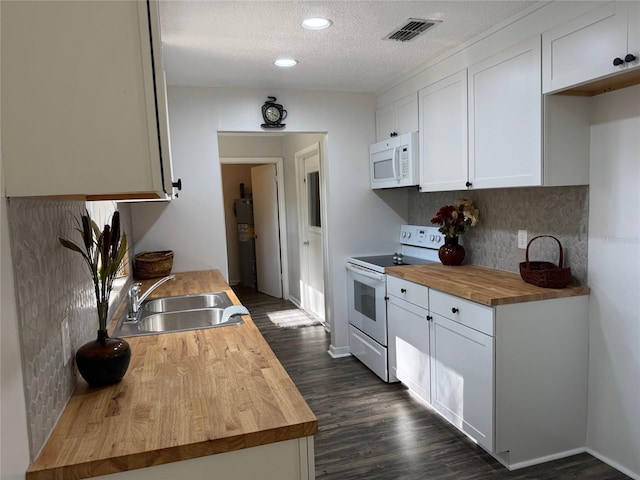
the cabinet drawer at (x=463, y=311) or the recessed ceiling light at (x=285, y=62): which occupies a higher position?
the recessed ceiling light at (x=285, y=62)

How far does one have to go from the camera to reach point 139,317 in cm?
244

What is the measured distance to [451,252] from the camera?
128 inches

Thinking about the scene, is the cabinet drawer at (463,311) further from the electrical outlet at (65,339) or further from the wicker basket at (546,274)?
the electrical outlet at (65,339)

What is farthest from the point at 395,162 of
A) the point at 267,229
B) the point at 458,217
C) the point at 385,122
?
the point at 267,229

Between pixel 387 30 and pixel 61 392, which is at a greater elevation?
pixel 387 30

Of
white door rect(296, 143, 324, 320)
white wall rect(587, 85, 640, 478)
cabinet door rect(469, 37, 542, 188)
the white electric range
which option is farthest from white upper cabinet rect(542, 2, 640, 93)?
white door rect(296, 143, 324, 320)

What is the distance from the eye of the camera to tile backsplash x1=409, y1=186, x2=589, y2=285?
240 centimetres

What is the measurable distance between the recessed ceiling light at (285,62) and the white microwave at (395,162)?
101 cm

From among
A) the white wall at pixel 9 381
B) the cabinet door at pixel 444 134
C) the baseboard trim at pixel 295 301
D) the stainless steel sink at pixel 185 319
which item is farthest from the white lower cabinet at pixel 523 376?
the baseboard trim at pixel 295 301

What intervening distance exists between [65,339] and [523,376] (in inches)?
82.3

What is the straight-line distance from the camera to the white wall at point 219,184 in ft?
11.5

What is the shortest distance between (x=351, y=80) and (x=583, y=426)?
9.18 feet

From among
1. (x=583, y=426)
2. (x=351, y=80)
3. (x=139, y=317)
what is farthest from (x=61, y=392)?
(x=351, y=80)

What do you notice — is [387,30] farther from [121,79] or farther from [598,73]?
[121,79]
